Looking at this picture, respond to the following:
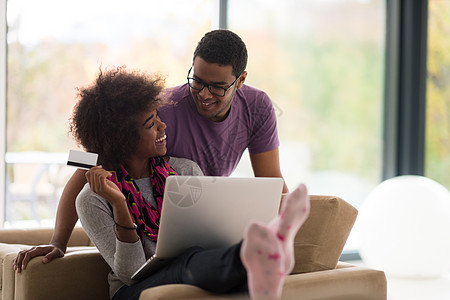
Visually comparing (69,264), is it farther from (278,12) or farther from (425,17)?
(425,17)

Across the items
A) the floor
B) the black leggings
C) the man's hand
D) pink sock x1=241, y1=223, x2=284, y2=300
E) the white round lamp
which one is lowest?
the floor

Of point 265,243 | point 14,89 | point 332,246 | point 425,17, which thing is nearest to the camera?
point 265,243

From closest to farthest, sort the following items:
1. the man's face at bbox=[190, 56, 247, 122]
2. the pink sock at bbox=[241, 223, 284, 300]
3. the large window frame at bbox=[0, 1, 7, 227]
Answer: the pink sock at bbox=[241, 223, 284, 300], the man's face at bbox=[190, 56, 247, 122], the large window frame at bbox=[0, 1, 7, 227]

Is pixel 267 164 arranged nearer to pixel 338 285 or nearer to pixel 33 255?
pixel 338 285

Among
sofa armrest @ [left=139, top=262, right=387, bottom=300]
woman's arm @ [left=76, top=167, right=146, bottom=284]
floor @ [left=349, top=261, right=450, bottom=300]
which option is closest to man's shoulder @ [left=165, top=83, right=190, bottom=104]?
woman's arm @ [left=76, top=167, right=146, bottom=284]

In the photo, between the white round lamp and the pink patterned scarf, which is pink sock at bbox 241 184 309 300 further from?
the white round lamp

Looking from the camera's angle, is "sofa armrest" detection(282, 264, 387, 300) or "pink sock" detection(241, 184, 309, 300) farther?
"sofa armrest" detection(282, 264, 387, 300)

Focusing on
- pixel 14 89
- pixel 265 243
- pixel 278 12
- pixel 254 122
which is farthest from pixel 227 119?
pixel 278 12

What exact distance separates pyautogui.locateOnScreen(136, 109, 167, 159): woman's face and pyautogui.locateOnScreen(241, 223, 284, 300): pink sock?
0.75 meters

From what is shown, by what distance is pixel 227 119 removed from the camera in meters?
2.58

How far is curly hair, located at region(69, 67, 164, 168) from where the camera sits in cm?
205

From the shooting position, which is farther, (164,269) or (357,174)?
(357,174)

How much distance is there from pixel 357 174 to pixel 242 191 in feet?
11.3

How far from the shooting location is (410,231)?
390 cm
